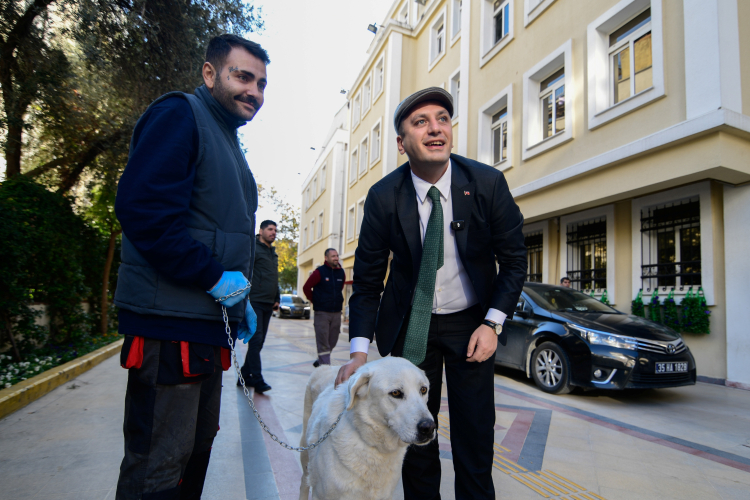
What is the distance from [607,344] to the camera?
5.93m

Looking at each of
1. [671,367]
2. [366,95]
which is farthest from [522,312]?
[366,95]

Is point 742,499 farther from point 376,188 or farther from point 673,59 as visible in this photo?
point 673,59

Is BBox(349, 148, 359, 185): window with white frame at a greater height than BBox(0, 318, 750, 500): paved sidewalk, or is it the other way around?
BBox(349, 148, 359, 185): window with white frame

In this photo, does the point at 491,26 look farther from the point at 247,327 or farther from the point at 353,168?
the point at 247,327

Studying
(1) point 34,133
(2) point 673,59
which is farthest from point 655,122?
(1) point 34,133

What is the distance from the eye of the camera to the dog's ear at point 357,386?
1972 mm

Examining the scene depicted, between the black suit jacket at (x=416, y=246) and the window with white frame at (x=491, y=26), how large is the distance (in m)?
12.7

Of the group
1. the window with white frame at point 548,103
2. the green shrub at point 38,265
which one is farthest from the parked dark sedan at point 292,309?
the window with white frame at point 548,103

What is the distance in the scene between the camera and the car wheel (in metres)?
6.29

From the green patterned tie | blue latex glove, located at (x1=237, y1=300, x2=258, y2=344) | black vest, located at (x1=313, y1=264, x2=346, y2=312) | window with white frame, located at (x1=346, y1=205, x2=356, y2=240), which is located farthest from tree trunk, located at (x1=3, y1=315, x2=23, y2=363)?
window with white frame, located at (x1=346, y1=205, x2=356, y2=240)

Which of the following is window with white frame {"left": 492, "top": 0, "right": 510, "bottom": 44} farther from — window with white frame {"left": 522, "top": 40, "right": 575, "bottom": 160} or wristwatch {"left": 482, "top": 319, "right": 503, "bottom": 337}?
wristwatch {"left": 482, "top": 319, "right": 503, "bottom": 337}

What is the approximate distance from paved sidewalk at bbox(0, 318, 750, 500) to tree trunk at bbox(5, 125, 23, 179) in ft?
11.2

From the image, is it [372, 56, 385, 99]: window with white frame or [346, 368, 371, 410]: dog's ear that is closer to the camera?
[346, 368, 371, 410]: dog's ear

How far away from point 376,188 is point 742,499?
10.8 feet
